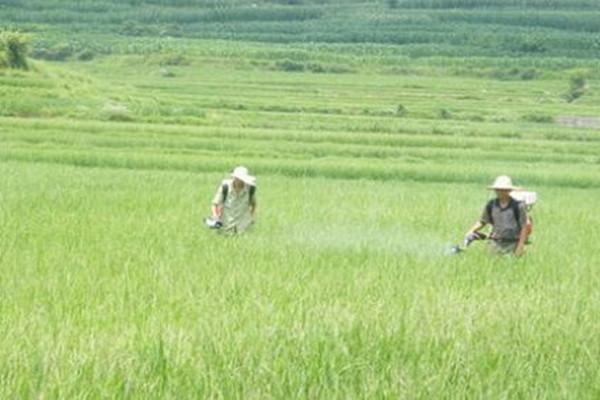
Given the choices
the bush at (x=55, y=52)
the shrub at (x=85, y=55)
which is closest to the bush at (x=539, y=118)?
the shrub at (x=85, y=55)

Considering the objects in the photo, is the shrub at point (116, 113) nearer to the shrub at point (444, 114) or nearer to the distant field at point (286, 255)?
the distant field at point (286, 255)

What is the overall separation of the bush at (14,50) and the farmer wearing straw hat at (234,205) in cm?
2087

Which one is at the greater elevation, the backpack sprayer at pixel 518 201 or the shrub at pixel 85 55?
the shrub at pixel 85 55

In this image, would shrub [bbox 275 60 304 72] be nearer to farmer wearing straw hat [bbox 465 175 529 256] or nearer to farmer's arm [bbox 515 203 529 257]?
farmer wearing straw hat [bbox 465 175 529 256]

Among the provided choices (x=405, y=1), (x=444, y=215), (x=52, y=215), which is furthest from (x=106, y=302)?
(x=405, y=1)

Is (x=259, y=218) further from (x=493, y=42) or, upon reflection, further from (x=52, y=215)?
(x=493, y=42)

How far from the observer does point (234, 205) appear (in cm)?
1011

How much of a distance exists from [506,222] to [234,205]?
2.45 m

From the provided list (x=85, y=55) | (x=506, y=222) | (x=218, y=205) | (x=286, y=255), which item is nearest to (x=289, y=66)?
(x=85, y=55)

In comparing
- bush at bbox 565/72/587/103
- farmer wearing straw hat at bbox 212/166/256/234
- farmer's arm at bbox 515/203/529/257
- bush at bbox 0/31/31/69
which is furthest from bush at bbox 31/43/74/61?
farmer's arm at bbox 515/203/529/257

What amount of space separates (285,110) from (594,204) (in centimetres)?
1971

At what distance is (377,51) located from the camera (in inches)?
2810

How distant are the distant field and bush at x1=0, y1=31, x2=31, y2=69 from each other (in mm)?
525

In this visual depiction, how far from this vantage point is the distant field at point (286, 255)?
4.28 meters
